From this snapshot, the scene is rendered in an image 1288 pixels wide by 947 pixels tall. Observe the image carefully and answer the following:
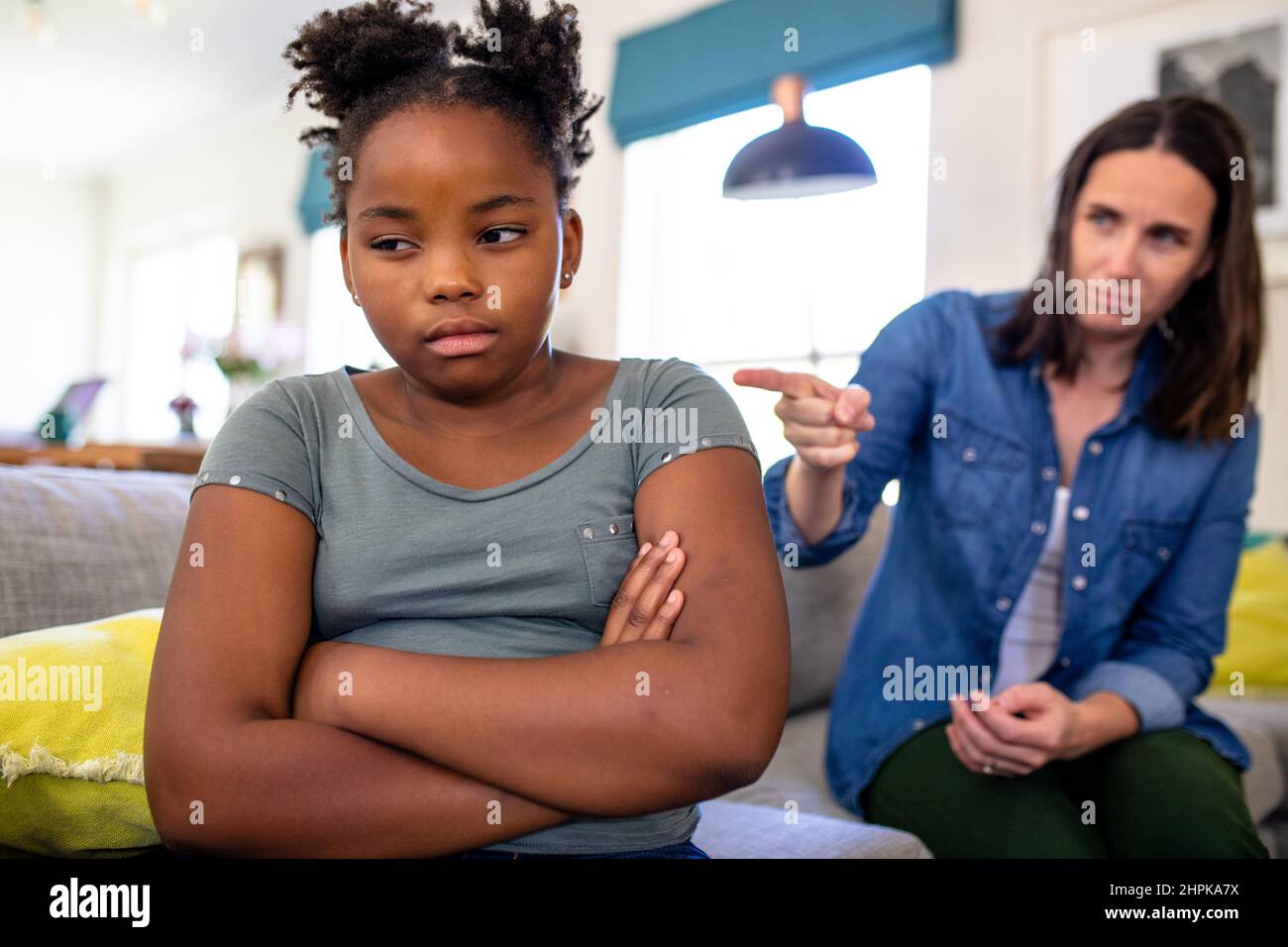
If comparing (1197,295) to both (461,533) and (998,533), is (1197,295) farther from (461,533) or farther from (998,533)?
(461,533)

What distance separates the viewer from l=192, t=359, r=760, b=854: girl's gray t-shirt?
0.77m

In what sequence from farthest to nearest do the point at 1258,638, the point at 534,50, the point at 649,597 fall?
the point at 1258,638
the point at 534,50
the point at 649,597

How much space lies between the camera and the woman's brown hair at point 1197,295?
127 cm

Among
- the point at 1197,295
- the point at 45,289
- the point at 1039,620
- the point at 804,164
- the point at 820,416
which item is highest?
the point at 45,289

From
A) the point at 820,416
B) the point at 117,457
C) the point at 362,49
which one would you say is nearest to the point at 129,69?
the point at 117,457

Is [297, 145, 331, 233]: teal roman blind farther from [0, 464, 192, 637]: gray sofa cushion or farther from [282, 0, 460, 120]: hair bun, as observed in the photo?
[282, 0, 460, 120]: hair bun

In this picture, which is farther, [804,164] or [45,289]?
[45,289]

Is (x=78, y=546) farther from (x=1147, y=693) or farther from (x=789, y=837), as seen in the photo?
(x=1147, y=693)

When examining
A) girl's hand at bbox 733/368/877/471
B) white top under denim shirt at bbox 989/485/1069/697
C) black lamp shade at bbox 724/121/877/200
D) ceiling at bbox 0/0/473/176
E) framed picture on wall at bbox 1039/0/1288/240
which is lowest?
white top under denim shirt at bbox 989/485/1069/697

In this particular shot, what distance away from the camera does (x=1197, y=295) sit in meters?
1.37

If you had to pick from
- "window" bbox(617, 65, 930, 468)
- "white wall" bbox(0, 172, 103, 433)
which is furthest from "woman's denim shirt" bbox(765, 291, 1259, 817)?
"white wall" bbox(0, 172, 103, 433)

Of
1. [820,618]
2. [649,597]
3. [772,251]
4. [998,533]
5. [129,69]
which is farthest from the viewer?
[129,69]

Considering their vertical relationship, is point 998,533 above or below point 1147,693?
above

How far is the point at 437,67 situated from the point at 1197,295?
101cm
